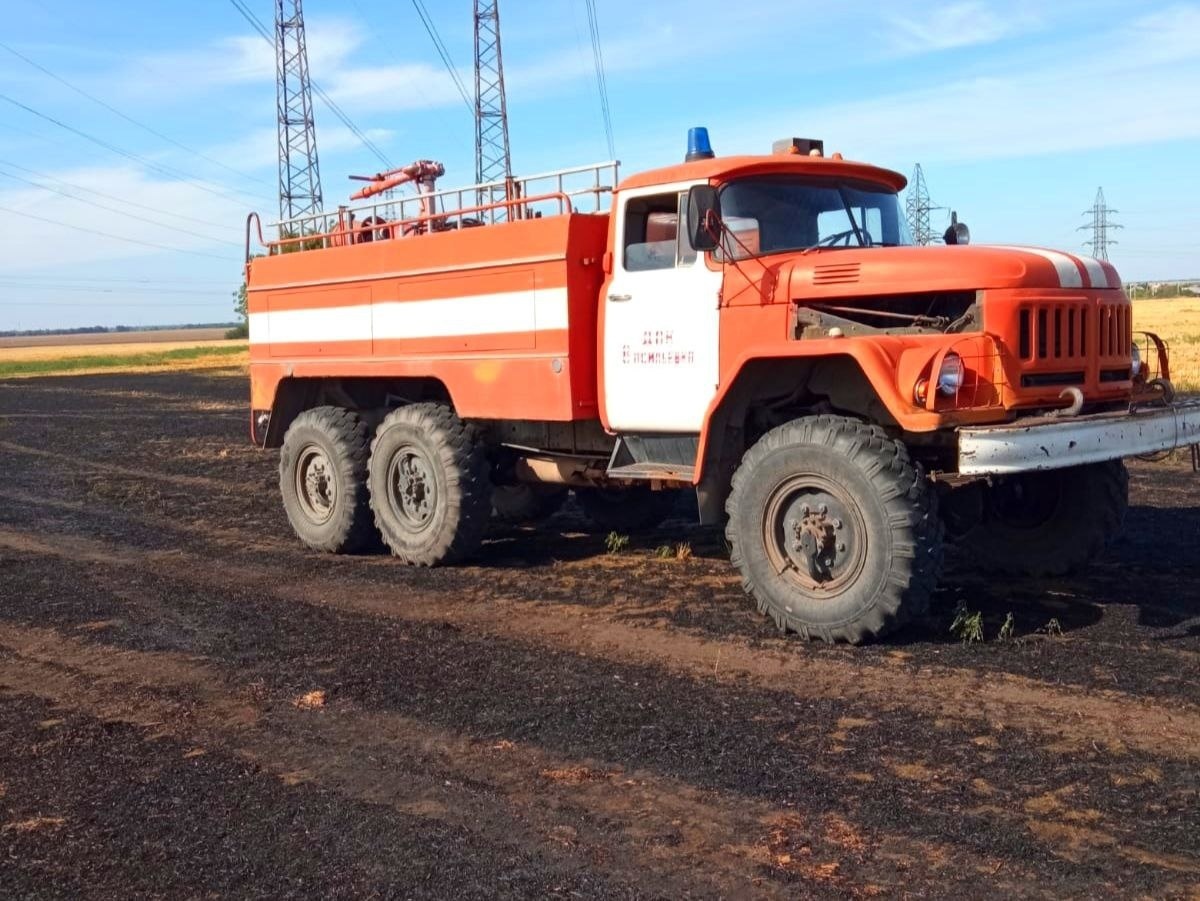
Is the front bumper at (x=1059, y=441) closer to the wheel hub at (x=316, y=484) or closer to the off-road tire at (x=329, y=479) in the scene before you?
the off-road tire at (x=329, y=479)

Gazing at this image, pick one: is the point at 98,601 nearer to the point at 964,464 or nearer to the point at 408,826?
the point at 408,826

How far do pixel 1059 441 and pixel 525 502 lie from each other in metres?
5.94

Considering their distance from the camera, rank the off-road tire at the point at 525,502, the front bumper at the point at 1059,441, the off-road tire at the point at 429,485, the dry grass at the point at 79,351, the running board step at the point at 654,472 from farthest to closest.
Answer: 1. the dry grass at the point at 79,351
2. the off-road tire at the point at 525,502
3. the off-road tire at the point at 429,485
4. the running board step at the point at 654,472
5. the front bumper at the point at 1059,441

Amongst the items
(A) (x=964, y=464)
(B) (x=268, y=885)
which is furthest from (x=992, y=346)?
(B) (x=268, y=885)

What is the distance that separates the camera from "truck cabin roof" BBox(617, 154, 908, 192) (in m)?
→ 7.55

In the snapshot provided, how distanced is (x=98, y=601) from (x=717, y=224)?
497cm

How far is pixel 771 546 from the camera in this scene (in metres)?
7.01

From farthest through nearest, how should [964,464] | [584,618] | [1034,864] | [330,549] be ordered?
[330,549] → [584,618] → [964,464] → [1034,864]

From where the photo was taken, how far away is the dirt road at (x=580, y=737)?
13.4 feet

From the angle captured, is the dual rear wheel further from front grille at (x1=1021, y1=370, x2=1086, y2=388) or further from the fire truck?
front grille at (x1=1021, y1=370, x2=1086, y2=388)

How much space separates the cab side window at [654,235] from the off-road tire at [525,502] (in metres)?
3.53

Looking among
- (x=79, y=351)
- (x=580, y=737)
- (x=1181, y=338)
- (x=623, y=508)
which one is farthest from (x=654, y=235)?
(x=79, y=351)

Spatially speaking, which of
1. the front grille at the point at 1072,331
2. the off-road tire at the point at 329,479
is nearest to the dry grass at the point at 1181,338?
the front grille at the point at 1072,331

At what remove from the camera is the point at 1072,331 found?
677 centimetres
